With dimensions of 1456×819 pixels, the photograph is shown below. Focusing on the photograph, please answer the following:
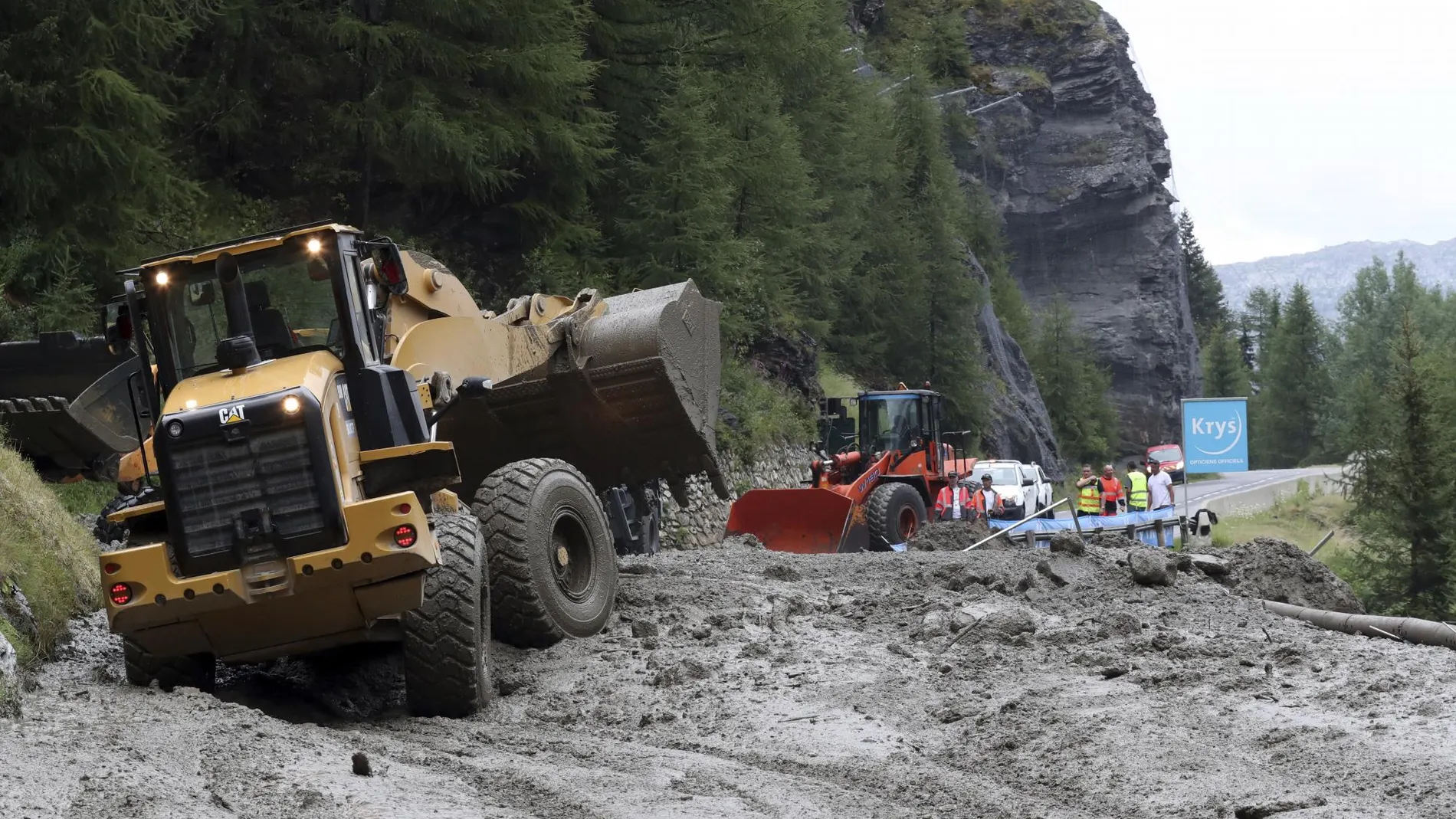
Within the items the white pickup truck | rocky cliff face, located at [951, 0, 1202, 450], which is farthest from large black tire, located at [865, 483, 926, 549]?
rocky cliff face, located at [951, 0, 1202, 450]

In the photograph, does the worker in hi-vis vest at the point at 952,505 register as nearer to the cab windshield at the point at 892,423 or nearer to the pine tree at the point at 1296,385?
the cab windshield at the point at 892,423

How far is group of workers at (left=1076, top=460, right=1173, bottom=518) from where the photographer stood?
84.0 feet

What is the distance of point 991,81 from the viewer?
2926 inches

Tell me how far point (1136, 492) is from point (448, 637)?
2081cm

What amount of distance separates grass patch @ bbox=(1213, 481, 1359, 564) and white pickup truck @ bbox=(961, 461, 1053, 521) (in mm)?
4928

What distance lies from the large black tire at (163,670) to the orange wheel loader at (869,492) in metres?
12.1

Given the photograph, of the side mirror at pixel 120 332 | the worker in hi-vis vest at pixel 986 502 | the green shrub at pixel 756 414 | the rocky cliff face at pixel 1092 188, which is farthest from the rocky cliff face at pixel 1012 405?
the side mirror at pixel 120 332

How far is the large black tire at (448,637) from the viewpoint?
774 cm

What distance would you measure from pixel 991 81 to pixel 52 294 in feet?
213

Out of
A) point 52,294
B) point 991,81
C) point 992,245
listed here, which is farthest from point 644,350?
point 991,81

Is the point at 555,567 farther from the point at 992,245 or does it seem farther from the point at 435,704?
the point at 992,245

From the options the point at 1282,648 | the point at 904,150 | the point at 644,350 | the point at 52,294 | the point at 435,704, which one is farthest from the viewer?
the point at 904,150

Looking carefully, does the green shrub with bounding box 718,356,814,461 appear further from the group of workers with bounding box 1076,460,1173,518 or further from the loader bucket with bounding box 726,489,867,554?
the loader bucket with bounding box 726,489,867,554

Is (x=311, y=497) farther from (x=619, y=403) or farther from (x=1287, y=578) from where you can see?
(x=1287, y=578)
